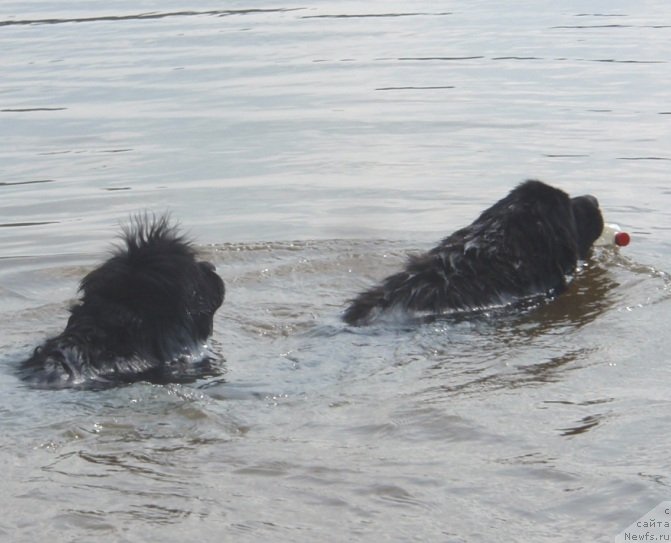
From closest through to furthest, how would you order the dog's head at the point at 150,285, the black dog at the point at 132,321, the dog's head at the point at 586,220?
the black dog at the point at 132,321
the dog's head at the point at 150,285
the dog's head at the point at 586,220

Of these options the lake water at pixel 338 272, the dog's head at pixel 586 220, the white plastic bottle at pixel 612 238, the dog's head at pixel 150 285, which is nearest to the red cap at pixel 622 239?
the white plastic bottle at pixel 612 238

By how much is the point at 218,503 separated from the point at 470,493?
38.5 inches

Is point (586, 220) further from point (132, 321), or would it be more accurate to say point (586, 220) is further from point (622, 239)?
point (132, 321)

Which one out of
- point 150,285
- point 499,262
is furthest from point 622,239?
point 150,285

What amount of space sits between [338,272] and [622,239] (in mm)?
2031

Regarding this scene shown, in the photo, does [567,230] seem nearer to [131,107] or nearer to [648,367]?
[648,367]

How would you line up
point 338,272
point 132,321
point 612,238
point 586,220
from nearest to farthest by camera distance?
point 132,321, point 586,220, point 338,272, point 612,238

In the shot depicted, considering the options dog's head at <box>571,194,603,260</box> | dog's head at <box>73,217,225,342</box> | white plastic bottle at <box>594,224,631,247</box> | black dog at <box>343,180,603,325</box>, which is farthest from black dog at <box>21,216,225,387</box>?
white plastic bottle at <box>594,224,631,247</box>

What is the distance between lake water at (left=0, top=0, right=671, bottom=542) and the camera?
193 inches

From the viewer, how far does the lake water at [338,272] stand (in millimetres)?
4906

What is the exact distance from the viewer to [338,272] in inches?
351

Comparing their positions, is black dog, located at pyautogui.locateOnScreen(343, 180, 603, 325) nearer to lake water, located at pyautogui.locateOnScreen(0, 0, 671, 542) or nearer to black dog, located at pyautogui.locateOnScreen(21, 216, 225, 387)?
lake water, located at pyautogui.locateOnScreen(0, 0, 671, 542)

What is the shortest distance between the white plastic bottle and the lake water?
11cm

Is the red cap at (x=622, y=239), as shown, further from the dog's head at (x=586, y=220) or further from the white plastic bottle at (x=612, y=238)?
the dog's head at (x=586, y=220)
